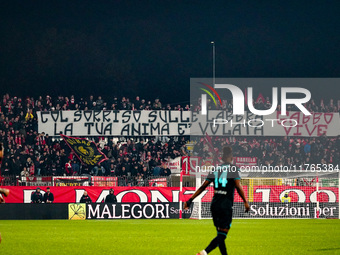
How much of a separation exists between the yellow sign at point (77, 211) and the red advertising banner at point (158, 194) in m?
0.98

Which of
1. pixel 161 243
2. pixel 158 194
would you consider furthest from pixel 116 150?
pixel 161 243

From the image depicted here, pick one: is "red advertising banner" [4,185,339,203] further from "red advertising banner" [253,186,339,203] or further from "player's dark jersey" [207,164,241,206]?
"player's dark jersey" [207,164,241,206]

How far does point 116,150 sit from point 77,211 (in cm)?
727

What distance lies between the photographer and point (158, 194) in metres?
30.6

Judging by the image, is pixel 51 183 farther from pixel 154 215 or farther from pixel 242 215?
pixel 242 215

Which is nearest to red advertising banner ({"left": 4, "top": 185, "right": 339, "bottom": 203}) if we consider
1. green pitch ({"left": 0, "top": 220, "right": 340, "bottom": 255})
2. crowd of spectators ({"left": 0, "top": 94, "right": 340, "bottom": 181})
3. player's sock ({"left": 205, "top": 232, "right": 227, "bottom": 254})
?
crowd of spectators ({"left": 0, "top": 94, "right": 340, "bottom": 181})

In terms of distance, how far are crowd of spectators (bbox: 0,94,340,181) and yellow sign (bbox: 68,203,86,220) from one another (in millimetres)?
3409

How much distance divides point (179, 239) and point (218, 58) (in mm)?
52589

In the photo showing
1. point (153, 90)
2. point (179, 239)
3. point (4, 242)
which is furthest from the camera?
point (153, 90)

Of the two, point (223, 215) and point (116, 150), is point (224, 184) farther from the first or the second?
point (116, 150)

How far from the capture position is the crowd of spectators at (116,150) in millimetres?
33500

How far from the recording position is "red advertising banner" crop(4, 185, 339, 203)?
30.0 m

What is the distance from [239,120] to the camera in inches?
1523

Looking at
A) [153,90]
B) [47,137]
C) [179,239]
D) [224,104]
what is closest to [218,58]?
[153,90]
